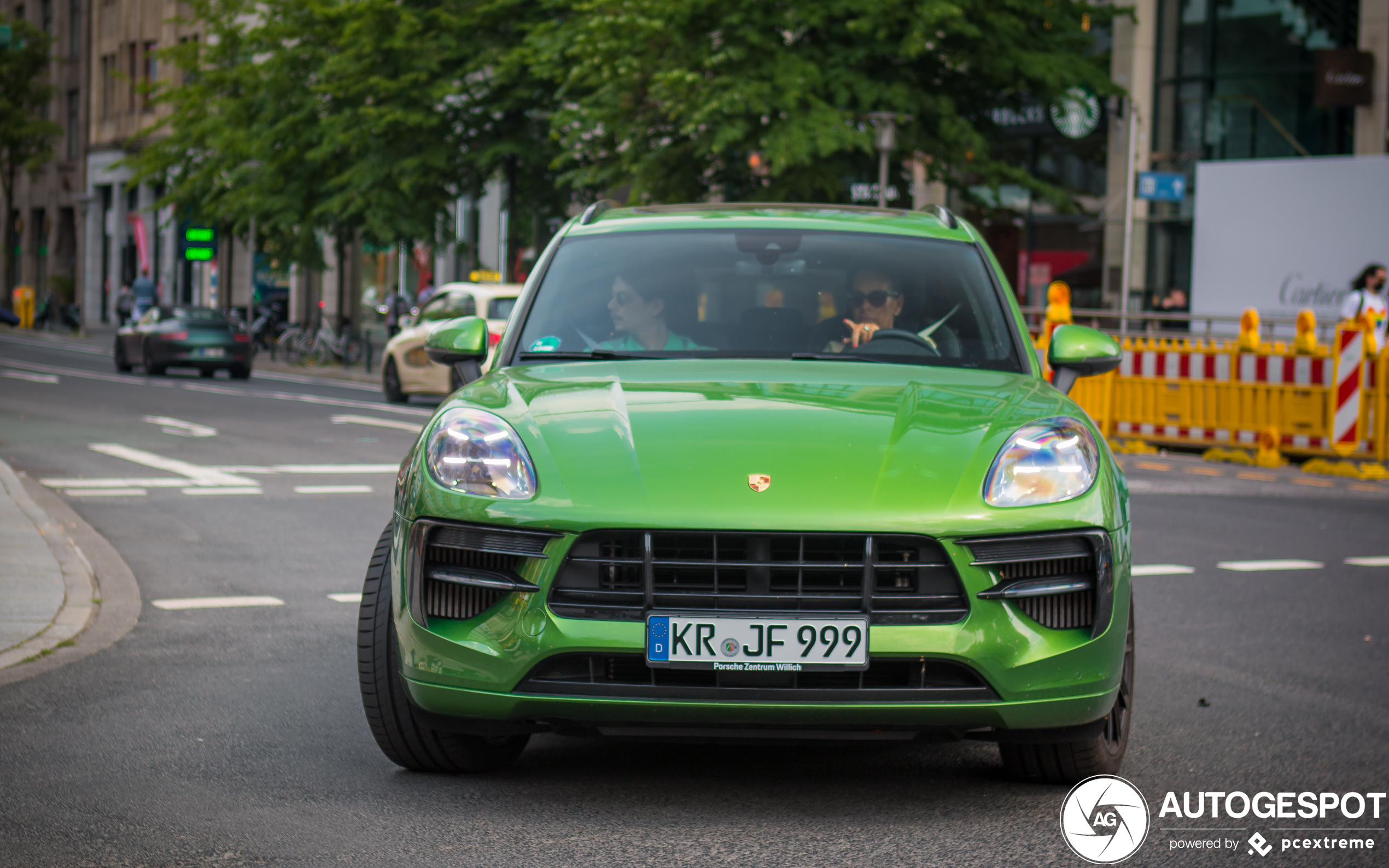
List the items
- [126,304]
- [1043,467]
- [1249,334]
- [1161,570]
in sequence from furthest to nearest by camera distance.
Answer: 1. [126,304]
2. [1249,334]
3. [1161,570]
4. [1043,467]

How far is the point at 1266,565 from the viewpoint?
9453mm

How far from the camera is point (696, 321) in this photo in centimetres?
520

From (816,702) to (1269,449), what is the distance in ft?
44.8

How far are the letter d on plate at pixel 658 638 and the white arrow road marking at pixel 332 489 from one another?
28.5 feet

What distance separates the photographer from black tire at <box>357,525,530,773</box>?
4.40m

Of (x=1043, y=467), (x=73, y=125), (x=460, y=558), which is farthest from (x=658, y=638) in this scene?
(x=73, y=125)

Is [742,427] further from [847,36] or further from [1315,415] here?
[847,36]

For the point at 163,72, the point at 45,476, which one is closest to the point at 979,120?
the point at 45,476

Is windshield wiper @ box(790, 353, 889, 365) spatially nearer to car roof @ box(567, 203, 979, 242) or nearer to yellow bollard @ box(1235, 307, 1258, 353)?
car roof @ box(567, 203, 979, 242)

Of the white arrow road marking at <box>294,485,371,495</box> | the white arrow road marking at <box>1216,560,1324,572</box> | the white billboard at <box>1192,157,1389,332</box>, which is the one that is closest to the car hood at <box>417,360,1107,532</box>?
the white arrow road marking at <box>1216,560,1324,572</box>

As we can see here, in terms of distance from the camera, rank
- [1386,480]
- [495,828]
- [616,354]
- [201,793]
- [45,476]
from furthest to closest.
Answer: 1. [1386,480]
2. [45,476]
3. [616,354]
4. [201,793]
5. [495,828]

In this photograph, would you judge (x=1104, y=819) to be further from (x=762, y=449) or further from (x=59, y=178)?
(x=59, y=178)

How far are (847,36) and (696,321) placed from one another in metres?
19.9

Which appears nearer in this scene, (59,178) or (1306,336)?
(1306,336)
